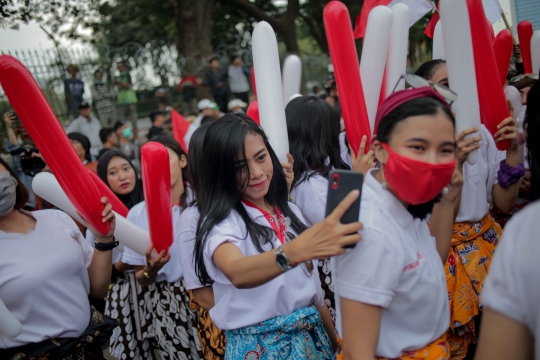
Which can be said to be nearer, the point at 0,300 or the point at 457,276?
the point at 0,300

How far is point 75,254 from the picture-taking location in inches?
91.4

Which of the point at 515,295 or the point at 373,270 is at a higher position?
the point at 515,295

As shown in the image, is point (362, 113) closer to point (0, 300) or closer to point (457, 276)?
point (457, 276)

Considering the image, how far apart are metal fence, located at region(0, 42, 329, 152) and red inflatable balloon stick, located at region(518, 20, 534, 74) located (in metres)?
7.41

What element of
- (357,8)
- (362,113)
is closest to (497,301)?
(362,113)

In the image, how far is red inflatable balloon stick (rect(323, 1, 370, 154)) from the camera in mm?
2156

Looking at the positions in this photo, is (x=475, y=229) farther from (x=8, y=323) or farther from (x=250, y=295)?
(x=8, y=323)

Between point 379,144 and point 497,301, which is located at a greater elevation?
point 379,144

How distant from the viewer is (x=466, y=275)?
2318mm

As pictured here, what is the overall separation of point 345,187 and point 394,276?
0.97ft

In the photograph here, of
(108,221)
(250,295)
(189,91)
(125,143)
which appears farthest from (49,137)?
(189,91)

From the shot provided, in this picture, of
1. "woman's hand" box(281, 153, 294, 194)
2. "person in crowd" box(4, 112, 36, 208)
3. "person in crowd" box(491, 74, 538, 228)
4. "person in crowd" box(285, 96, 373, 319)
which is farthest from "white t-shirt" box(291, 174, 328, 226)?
"person in crowd" box(4, 112, 36, 208)

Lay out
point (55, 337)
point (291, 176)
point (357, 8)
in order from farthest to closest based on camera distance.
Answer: point (357, 8) → point (291, 176) → point (55, 337)

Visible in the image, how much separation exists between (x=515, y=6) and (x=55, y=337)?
182 inches
